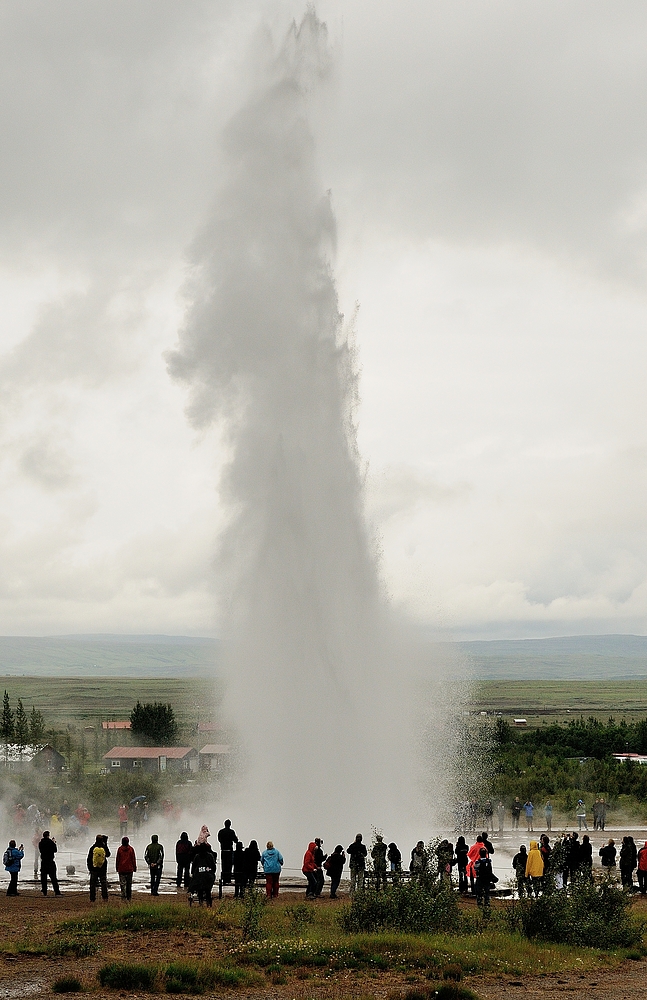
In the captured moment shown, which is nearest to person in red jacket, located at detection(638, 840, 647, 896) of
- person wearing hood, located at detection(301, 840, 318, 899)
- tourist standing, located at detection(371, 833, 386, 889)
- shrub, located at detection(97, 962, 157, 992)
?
tourist standing, located at detection(371, 833, 386, 889)

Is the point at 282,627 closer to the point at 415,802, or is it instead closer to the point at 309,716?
the point at 309,716

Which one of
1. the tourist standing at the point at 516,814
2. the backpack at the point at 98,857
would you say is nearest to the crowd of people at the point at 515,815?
the tourist standing at the point at 516,814

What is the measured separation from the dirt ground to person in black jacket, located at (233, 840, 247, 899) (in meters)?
2.85

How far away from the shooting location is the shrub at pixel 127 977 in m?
11.2

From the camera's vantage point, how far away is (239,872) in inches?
657

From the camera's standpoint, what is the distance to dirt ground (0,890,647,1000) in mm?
11102

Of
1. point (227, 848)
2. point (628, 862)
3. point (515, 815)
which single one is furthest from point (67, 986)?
point (515, 815)

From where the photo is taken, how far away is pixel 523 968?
40.8ft

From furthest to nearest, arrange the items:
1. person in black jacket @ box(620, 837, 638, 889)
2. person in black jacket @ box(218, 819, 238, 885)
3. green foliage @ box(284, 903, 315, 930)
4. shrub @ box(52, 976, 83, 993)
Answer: person in black jacket @ box(620, 837, 638, 889), person in black jacket @ box(218, 819, 238, 885), green foliage @ box(284, 903, 315, 930), shrub @ box(52, 976, 83, 993)

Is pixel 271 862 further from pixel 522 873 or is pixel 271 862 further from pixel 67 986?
pixel 67 986

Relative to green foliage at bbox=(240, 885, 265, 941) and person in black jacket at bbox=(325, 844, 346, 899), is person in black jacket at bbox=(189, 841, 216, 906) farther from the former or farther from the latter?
person in black jacket at bbox=(325, 844, 346, 899)

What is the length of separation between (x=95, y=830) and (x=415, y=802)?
8.60 metres

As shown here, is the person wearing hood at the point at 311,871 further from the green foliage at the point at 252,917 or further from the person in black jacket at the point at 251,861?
the green foliage at the point at 252,917

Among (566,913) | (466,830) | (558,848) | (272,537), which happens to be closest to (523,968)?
(566,913)
